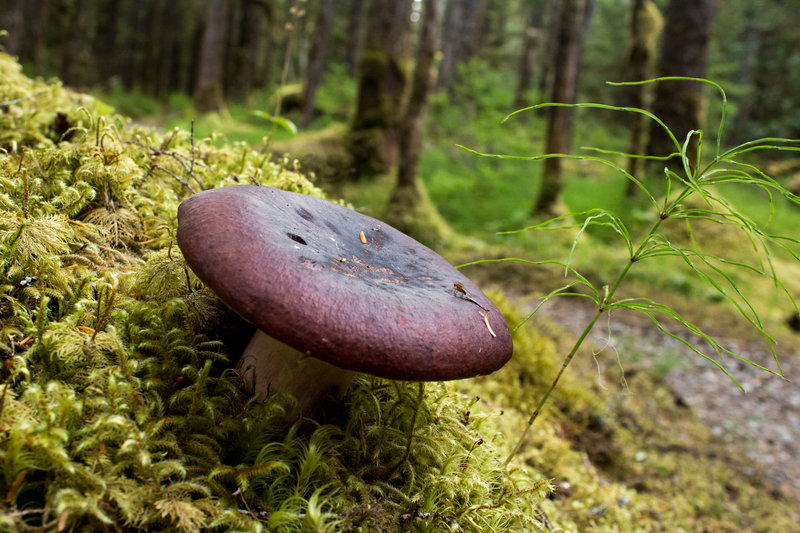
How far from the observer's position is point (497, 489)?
Answer: 68.8 inches

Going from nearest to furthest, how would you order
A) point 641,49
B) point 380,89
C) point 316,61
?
point 380,89
point 641,49
point 316,61

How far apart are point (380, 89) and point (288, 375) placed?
780 cm

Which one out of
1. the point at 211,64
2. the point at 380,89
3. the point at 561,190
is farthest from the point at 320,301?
the point at 211,64

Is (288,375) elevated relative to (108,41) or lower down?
lower down

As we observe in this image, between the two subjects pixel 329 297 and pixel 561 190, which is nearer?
pixel 329 297

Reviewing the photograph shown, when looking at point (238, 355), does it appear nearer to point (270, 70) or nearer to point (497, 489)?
point (497, 489)

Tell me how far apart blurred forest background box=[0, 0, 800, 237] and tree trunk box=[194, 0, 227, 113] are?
0.04 m

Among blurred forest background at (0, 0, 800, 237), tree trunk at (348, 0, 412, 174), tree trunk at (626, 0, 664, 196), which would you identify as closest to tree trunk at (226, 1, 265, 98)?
blurred forest background at (0, 0, 800, 237)

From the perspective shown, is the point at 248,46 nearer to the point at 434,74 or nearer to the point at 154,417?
the point at 434,74

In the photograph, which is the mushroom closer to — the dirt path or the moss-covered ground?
the moss-covered ground

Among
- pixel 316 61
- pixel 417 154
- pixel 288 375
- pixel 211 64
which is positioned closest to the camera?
pixel 288 375

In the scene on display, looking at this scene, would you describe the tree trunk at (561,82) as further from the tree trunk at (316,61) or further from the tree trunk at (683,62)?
the tree trunk at (316,61)

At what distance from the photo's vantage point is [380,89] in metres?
8.53

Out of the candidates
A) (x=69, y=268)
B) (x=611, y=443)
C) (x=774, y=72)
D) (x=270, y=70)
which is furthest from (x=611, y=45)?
(x=69, y=268)
